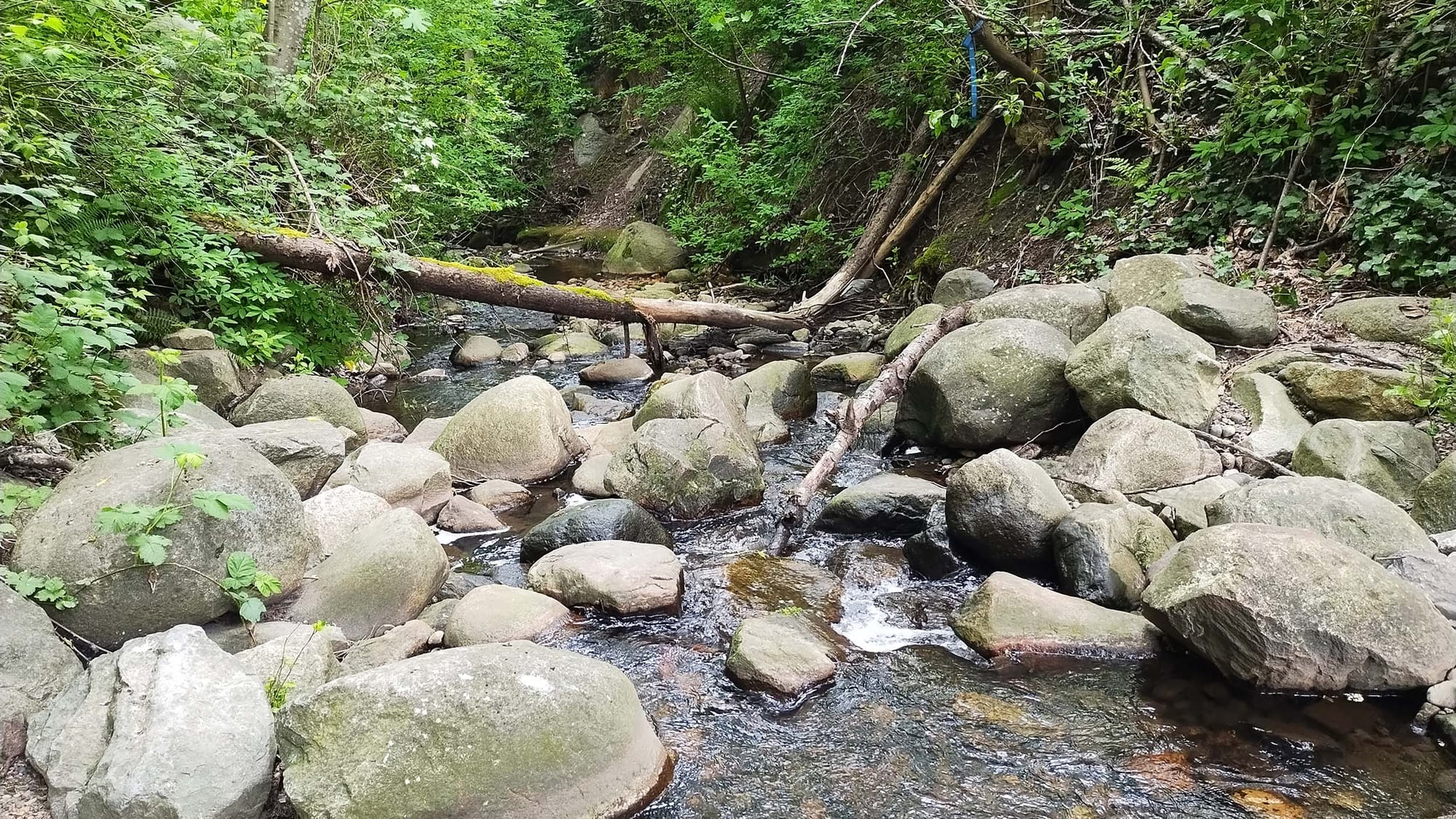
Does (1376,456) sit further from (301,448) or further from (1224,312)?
(301,448)

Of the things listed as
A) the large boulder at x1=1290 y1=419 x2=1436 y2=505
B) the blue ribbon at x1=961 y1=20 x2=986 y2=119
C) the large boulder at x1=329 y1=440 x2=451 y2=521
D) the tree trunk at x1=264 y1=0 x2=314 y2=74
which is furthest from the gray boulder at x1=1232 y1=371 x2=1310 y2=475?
the tree trunk at x1=264 y1=0 x2=314 y2=74

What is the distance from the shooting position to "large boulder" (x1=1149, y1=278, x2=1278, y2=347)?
6020 mm

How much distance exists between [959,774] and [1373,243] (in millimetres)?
5734

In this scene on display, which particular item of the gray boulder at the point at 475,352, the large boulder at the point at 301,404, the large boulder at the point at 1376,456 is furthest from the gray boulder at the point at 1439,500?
the gray boulder at the point at 475,352

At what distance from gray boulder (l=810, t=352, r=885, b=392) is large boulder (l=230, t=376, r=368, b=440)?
4.48 metres

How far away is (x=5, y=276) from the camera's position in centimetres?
340

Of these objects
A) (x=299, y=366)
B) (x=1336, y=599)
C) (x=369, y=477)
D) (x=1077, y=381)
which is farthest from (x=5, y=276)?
(x=1077, y=381)

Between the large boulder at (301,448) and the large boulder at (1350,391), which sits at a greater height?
the large boulder at (1350,391)

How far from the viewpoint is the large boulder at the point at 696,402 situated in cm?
634

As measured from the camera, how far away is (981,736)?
3.36 m

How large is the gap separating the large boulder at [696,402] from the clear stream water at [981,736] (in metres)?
2.07

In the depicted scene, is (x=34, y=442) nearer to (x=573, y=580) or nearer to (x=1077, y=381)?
(x=573, y=580)

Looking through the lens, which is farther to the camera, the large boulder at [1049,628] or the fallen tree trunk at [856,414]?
the fallen tree trunk at [856,414]

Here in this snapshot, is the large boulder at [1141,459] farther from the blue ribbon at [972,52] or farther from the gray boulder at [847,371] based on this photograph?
the blue ribbon at [972,52]
